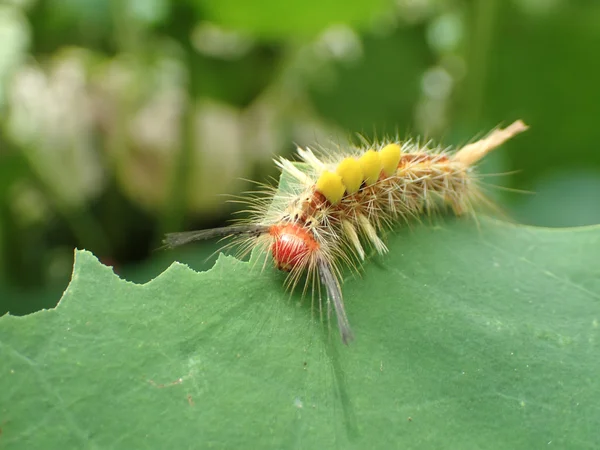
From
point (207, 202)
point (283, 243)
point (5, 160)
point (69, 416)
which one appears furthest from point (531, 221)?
point (5, 160)

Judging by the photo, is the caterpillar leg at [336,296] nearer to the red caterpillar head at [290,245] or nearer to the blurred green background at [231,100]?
the red caterpillar head at [290,245]

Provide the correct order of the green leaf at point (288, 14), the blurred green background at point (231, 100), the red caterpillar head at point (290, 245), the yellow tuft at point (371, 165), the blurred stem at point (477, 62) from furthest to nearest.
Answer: the blurred stem at point (477, 62) < the blurred green background at point (231, 100) < the green leaf at point (288, 14) < the yellow tuft at point (371, 165) < the red caterpillar head at point (290, 245)

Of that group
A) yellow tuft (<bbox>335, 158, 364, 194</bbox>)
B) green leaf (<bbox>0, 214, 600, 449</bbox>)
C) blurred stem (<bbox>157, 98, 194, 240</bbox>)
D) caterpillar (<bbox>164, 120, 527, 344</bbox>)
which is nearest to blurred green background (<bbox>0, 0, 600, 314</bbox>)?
blurred stem (<bbox>157, 98, 194, 240</bbox>)

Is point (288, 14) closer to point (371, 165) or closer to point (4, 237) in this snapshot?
point (371, 165)

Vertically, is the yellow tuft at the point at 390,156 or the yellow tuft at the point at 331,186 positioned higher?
the yellow tuft at the point at 390,156

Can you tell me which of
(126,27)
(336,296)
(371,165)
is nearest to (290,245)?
(336,296)

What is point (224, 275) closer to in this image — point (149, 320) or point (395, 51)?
point (149, 320)

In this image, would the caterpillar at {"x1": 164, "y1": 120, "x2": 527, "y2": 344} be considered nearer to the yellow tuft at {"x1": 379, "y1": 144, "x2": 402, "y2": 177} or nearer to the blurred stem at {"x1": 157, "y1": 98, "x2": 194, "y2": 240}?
the yellow tuft at {"x1": 379, "y1": 144, "x2": 402, "y2": 177}

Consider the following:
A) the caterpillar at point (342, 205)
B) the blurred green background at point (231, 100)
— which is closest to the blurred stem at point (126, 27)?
the blurred green background at point (231, 100)
